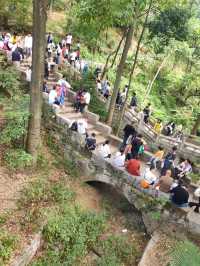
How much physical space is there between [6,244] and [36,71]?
21.0 feet

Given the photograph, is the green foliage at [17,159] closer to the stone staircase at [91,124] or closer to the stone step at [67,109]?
the stone staircase at [91,124]

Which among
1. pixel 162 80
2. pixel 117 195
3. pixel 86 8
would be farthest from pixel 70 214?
pixel 162 80

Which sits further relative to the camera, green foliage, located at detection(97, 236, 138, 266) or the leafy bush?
the leafy bush

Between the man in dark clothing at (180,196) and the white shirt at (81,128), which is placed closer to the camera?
the man in dark clothing at (180,196)

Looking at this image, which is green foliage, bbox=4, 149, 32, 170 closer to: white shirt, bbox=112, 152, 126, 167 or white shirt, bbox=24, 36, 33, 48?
white shirt, bbox=112, 152, 126, 167

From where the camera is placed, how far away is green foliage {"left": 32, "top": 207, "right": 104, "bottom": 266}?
12.7m

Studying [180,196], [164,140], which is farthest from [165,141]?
[180,196]

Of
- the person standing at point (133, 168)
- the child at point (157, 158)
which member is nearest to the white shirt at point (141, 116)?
the child at point (157, 158)

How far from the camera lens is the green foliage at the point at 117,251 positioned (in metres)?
13.4

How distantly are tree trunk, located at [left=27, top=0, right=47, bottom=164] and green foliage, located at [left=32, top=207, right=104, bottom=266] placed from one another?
3.03m

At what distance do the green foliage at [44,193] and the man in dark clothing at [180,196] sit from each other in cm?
435

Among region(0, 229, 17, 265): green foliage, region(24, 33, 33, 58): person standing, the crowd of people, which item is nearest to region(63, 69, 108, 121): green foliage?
the crowd of people

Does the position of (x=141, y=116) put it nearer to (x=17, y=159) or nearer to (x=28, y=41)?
(x=28, y=41)

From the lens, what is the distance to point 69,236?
13.3 metres
